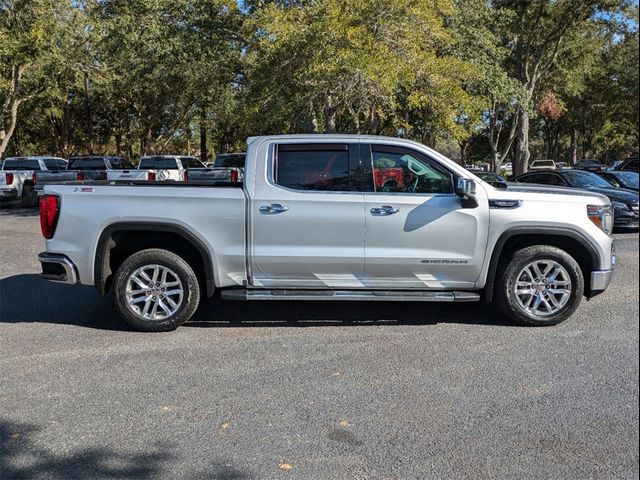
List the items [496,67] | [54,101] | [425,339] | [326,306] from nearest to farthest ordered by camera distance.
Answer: [425,339] → [326,306] → [496,67] → [54,101]

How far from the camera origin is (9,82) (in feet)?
68.1

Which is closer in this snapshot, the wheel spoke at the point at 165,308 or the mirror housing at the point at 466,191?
the mirror housing at the point at 466,191

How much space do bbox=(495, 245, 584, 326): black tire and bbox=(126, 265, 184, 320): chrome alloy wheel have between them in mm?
3199

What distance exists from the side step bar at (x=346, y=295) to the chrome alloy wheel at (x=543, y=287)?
514 millimetres

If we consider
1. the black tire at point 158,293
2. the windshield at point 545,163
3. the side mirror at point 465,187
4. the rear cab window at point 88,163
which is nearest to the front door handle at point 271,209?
the black tire at point 158,293

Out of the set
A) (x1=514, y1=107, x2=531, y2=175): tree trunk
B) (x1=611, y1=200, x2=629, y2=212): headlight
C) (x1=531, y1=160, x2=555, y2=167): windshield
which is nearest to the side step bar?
(x1=611, y1=200, x2=629, y2=212): headlight

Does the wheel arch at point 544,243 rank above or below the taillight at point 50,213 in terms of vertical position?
below

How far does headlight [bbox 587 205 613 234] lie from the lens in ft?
17.9

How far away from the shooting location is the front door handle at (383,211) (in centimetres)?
529

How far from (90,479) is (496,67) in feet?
58.6

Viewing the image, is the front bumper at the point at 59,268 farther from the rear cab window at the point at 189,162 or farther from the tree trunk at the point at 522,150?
the tree trunk at the point at 522,150

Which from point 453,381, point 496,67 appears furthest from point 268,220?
point 496,67

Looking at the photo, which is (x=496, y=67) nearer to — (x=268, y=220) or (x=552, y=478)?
(x=268, y=220)

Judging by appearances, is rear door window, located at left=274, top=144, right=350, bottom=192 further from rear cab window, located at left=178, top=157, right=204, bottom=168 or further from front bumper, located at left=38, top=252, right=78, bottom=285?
rear cab window, located at left=178, top=157, right=204, bottom=168
